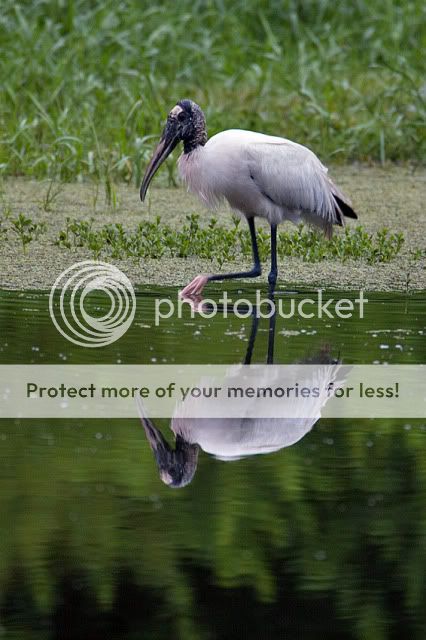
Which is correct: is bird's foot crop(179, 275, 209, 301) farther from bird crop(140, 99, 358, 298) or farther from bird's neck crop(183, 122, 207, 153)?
bird's neck crop(183, 122, 207, 153)

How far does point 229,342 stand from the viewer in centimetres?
570

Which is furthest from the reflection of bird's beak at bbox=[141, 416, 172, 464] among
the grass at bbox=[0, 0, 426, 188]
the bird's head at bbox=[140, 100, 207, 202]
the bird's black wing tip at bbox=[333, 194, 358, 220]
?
the grass at bbox=[0, 0, 426, 188]

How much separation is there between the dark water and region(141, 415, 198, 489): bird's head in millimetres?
29

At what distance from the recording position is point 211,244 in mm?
7652

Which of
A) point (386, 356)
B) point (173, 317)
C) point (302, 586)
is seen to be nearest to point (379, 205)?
point (173, 317)

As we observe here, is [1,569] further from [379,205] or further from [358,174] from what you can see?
[358,174]

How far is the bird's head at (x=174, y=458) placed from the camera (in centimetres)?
392

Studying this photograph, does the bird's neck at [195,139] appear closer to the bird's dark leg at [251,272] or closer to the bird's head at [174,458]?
the bird's dark leg at [251,272]

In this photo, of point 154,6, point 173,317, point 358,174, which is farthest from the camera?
point 154,6

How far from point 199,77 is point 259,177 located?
5381mm

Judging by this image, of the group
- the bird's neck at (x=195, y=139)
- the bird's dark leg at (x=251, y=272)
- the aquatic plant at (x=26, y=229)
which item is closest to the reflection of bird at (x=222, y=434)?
the bird's dark leg at (x=251, y=272)

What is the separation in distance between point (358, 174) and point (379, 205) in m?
1.20

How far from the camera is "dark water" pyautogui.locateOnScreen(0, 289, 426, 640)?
10.0ft

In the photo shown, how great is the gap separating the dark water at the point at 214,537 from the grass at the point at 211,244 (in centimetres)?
304
